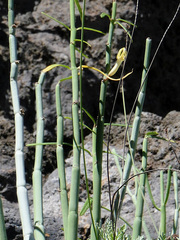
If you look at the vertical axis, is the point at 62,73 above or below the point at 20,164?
above

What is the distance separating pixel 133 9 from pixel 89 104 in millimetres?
334

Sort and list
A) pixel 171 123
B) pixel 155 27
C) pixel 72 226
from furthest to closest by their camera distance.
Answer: pixel 155 27 → pixel 171 123 → pixel 72 226

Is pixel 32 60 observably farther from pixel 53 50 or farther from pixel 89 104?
pixel 89 104

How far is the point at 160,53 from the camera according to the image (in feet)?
4.92

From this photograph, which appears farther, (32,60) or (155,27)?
(155,27)

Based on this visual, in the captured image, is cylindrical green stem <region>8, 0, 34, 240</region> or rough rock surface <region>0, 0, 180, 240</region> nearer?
cylindrical green stem <region>8, 0, 34, 240</region>

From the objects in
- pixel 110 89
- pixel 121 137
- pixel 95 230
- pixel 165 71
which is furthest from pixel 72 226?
pixel 165 71

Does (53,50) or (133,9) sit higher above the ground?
(133,9)

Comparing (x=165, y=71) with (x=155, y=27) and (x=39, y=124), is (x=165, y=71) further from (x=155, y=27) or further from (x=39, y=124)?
(x=39, y=124)

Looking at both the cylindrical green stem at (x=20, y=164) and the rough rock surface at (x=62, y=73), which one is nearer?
the cylindrical green stem at (x=20, y=164)

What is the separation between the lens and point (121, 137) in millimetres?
1347

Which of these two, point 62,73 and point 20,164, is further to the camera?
point 62,73

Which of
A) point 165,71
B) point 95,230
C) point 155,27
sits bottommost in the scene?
point 95,230

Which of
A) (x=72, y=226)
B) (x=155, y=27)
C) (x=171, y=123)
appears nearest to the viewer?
(x=72, y=226)
